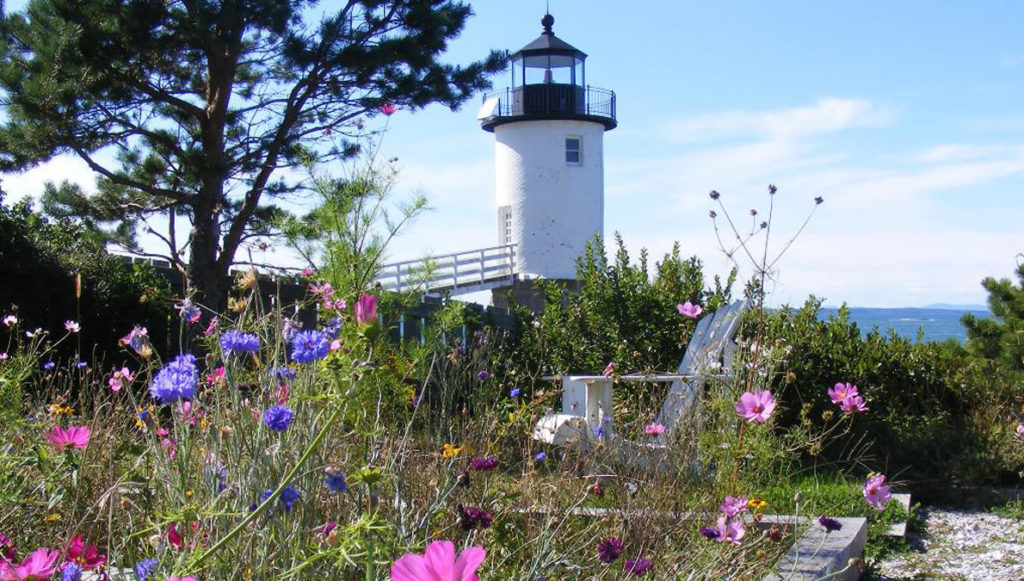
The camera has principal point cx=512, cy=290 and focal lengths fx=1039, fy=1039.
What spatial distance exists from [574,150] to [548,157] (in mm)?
741

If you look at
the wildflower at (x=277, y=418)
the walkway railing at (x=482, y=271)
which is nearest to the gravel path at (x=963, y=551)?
the wildflower at (x=277, y=418)

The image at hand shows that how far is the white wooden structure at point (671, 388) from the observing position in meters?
4.43

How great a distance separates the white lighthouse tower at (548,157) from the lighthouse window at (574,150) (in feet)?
0.07

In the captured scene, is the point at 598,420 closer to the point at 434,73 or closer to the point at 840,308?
the point at 840,308

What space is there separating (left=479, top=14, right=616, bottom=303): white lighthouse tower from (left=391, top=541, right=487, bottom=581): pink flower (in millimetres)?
19528

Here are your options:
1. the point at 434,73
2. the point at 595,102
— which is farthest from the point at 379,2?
the point at 595,102

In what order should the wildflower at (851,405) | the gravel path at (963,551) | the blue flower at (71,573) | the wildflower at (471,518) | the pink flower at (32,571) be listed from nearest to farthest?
the pink flower at (32,571)
the blue flower at (71,573)
the wildflower at (471,518)
the wildflower at (851,405)
the gravel path at (963,551)

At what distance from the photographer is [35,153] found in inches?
316

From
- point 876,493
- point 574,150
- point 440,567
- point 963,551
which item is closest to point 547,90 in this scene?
point 574,150

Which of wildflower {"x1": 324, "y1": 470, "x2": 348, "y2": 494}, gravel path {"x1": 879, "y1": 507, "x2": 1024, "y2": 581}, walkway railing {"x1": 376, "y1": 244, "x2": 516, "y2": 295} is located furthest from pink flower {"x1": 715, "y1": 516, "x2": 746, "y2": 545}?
walkway railing {"x1": 376, "y1": 244, "x2": 516, "y2": 295}

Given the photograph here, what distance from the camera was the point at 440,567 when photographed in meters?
0.80

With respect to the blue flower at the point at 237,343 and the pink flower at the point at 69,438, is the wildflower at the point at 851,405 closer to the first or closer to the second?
the blue flower at the point at 237,343

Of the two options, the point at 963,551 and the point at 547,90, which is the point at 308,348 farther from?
the point at 547,90

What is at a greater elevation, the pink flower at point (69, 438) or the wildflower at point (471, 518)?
the pink flower at point (69, 438)
